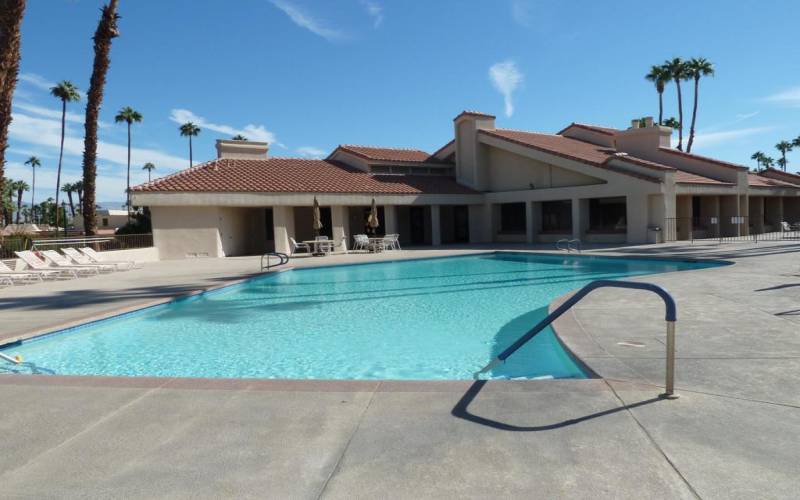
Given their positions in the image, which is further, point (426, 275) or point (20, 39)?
point (426, 275)

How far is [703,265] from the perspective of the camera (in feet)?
48.9

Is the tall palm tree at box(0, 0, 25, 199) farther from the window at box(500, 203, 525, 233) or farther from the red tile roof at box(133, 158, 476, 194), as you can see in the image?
the window at box(500, 203, 525, 233)

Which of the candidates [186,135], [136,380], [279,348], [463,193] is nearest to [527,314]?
[279,348]

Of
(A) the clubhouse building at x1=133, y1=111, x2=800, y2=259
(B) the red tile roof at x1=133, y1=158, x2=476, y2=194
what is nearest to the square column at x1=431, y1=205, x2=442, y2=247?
(A) the clubhouse building at x1=133, y1=111, x2=800, y2=259

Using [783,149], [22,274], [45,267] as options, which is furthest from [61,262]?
[783,149]

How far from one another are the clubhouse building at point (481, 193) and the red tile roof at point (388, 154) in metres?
0.12

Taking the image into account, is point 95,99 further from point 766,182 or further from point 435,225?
point 766,182

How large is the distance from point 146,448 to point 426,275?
13798 millimetres

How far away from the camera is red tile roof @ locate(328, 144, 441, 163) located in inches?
1216

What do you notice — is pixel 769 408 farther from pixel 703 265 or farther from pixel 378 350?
pixel 703 265

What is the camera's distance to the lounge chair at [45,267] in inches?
613

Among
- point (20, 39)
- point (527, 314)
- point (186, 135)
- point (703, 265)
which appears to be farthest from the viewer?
point (186, 135)

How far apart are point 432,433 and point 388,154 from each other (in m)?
30.0

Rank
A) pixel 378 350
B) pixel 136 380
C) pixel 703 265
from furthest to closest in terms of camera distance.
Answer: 1. pixel 703 265
2. pixel 378 350
3. pixel 136 380
